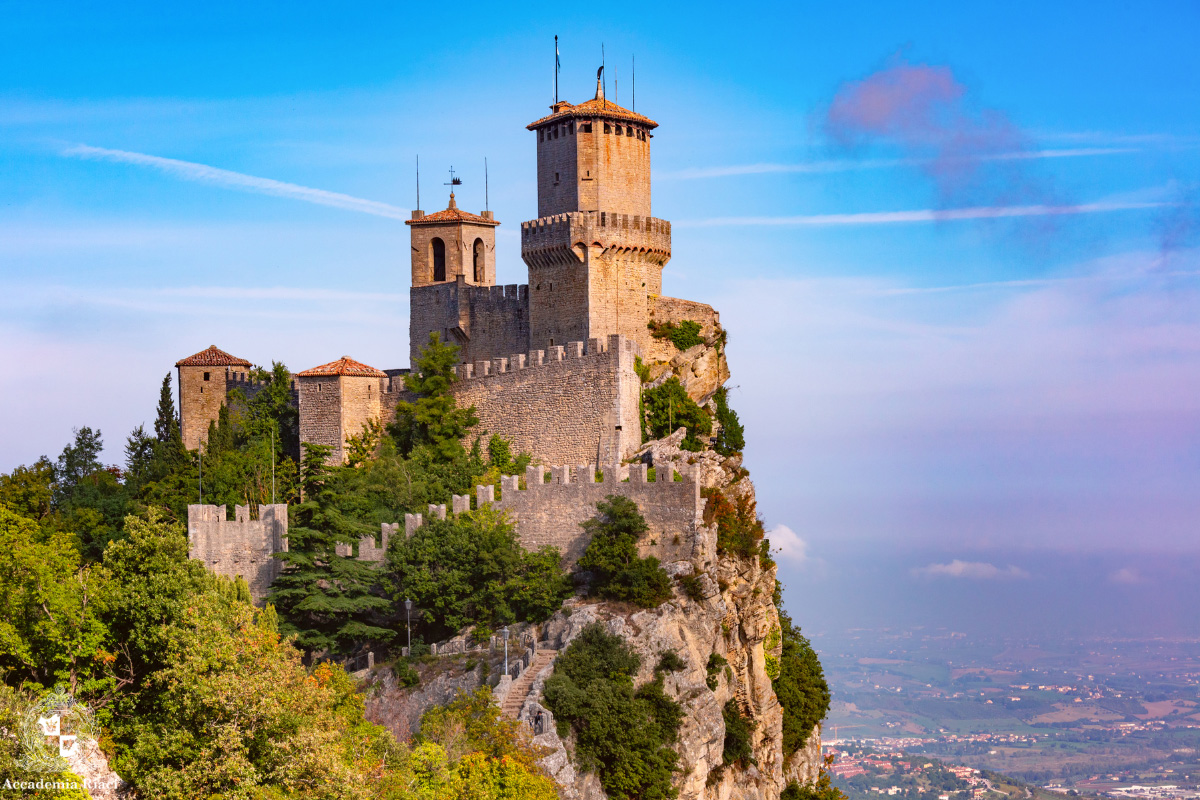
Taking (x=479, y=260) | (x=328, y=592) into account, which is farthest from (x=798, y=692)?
(x=479, y=260)

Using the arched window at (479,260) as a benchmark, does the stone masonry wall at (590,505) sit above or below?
below

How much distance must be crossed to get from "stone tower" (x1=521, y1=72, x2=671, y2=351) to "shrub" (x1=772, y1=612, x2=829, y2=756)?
11.9 metres

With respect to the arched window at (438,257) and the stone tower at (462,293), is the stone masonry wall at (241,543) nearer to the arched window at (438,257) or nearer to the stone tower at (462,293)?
the stone tower at (462,293)

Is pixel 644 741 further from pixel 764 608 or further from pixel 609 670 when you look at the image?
pixel 764 608

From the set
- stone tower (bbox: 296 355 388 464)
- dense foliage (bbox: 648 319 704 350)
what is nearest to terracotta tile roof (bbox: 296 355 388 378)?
stone tower (bbox: 296 355 388 464)

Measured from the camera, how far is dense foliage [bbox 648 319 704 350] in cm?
5262

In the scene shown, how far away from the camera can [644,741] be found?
124 ft

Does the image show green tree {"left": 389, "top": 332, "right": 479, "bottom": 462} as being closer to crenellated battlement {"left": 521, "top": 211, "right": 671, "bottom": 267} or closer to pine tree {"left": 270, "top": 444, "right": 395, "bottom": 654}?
crenellated battlement {"left": 521, "top": 211, "right": 671, "bottom": 267}

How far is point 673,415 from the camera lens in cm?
4934

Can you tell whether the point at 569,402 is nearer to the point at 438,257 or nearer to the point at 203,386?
the point at 438,257

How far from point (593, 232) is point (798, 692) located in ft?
55.1

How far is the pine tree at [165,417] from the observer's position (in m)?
57.8

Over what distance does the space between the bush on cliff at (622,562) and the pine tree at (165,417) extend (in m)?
22.6

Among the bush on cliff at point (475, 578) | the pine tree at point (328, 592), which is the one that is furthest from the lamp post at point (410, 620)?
the pine tree at point (328, 592)
